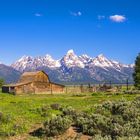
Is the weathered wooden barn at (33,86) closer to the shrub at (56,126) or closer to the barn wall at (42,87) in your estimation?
the barn wall at (42,87)

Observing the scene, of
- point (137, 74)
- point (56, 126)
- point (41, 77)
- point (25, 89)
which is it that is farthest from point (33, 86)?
point (56, 126)

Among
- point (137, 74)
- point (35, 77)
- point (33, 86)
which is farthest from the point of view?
point (35, 77)

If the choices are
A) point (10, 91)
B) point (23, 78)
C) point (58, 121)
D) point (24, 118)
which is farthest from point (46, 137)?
point (23, 78)

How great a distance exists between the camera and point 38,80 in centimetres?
12506

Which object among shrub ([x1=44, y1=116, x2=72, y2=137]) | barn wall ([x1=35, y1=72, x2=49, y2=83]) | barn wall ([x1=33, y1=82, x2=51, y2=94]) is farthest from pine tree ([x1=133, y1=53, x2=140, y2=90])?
shrub ([x1=44, y1=116, x2=72, y2=137])

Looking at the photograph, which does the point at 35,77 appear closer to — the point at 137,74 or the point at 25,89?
the point at 25,89

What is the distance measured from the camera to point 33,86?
122m

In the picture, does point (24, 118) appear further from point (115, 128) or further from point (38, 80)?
point (38, 80)

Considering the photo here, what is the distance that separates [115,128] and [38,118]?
7673mm

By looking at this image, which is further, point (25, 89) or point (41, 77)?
point (41, 77)

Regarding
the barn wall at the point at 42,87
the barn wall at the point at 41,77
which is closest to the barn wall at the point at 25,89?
the barn wall at the point at 42,87

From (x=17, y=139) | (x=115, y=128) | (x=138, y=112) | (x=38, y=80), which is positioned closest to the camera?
(x=115, y=128)

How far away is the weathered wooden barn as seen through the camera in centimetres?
11762

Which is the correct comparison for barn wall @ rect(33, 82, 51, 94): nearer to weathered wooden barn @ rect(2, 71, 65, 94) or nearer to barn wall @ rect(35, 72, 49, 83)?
weathered wooden barn @ rect(2, 71, 65, 94)
